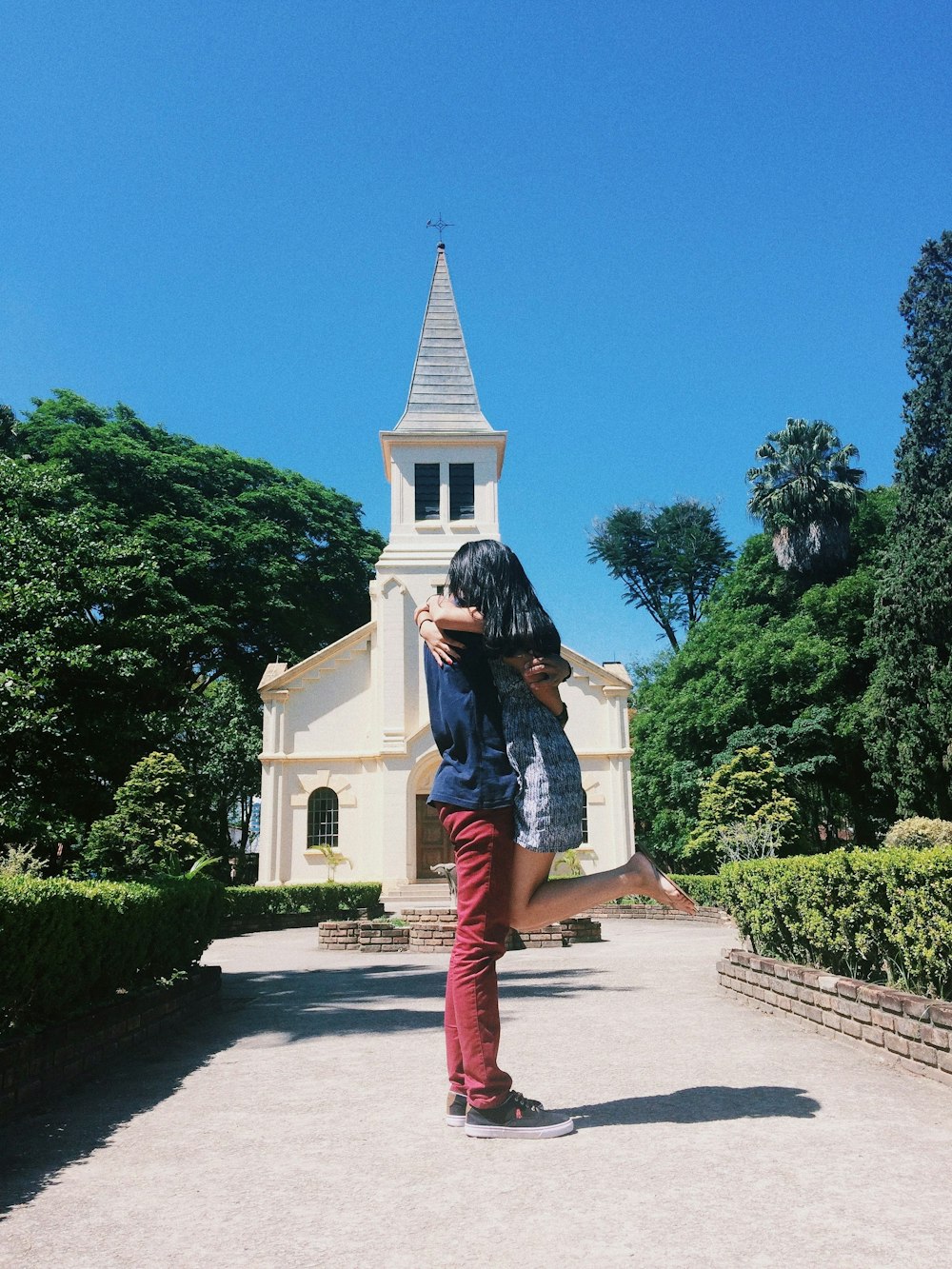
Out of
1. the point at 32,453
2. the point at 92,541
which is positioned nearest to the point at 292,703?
the point at 32,453

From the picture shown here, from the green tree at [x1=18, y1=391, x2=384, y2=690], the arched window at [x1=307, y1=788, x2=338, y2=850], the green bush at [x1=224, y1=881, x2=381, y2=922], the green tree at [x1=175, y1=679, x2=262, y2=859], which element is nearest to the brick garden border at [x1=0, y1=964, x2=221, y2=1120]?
the green bush at [x1=224, y1=881, x2=381, y2=922]

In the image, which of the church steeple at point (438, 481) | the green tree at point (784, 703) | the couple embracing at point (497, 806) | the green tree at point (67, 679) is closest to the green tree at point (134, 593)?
the green tree at point (67, 679)

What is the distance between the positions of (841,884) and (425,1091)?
3.35m

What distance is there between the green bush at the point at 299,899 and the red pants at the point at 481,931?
1810 cm

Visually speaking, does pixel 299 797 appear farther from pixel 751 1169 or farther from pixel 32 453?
pixel 751 1169

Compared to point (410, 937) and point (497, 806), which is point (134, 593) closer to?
point (410, 937)

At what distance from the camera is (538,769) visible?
4.20 meters

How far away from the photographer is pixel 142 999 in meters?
7.42

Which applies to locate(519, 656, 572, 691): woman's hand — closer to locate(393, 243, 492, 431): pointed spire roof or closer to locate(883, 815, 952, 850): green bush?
locate(883, 815, 952, 850): green bush

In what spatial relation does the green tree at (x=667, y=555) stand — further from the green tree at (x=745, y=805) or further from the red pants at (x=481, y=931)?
the red pants at (x=481, y=931)

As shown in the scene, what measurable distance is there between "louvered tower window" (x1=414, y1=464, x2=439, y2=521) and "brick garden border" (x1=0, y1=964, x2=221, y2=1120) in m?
22.6

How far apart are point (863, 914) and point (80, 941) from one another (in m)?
5.13

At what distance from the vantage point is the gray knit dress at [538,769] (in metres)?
4.10

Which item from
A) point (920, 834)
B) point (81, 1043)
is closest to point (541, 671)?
point (81, 1043)
